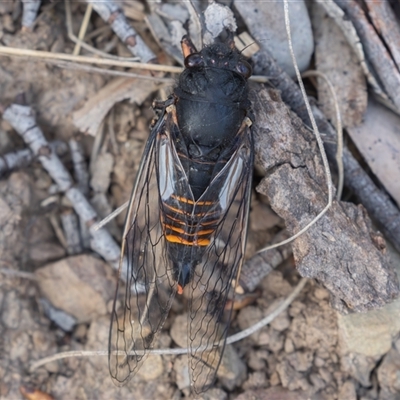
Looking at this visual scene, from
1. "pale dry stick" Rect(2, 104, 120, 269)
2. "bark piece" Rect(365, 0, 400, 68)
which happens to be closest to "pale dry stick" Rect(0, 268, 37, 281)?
"pale dry stick" Rect(2, 104, 120, 269)

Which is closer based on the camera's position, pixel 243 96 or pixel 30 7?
pixel 243 96

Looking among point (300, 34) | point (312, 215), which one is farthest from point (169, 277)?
point (300, 34)

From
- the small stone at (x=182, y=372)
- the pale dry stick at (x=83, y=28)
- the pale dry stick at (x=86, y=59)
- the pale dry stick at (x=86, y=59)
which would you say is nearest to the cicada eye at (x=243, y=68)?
the pale dry stick at (x=86, y=59)

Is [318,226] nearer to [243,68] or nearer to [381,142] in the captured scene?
[381,142]

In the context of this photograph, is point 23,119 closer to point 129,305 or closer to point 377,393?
point 129,305

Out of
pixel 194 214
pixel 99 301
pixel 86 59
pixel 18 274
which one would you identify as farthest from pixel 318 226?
pixel 18 274

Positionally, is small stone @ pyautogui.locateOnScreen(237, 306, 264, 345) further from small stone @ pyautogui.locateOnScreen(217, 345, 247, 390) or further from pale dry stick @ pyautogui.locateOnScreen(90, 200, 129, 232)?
pale dry stick @ pyautogui.locateOnScreen(90, 200, 129, 232)

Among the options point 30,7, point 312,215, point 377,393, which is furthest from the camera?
point 30,7
